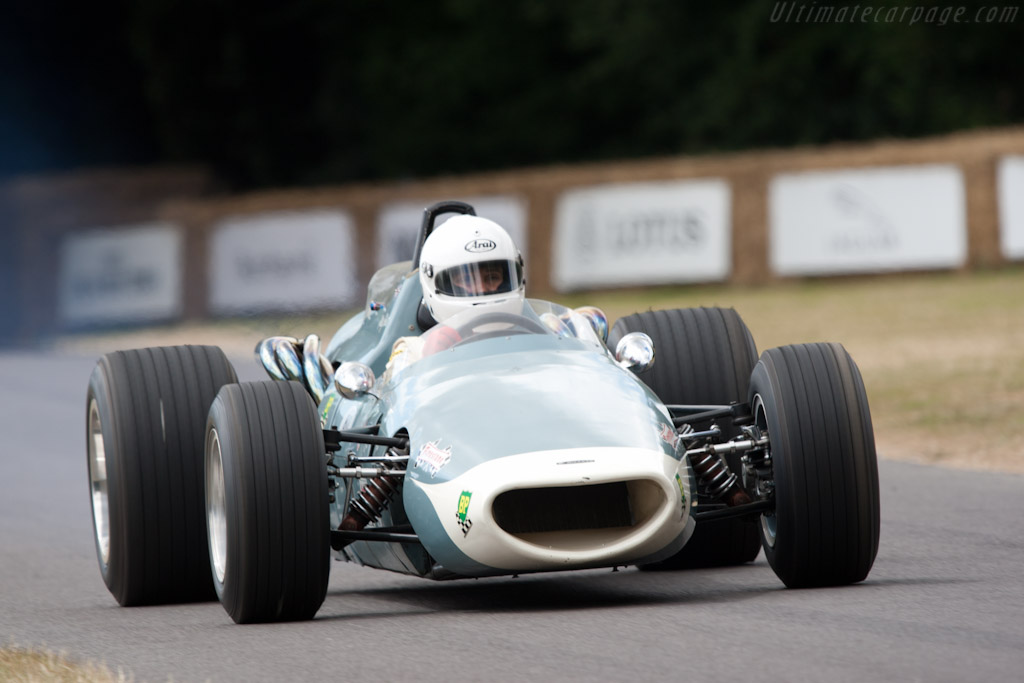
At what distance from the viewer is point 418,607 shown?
23.9 feet

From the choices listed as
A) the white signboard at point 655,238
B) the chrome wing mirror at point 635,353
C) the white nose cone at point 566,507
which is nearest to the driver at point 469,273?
the chrome wing mirror at point 635,353

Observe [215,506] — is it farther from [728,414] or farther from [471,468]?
[728,414]

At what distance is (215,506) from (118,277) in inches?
848

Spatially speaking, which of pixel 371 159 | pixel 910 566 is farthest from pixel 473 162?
pixel 910 566

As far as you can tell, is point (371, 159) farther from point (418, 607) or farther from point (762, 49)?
point (418, 607)

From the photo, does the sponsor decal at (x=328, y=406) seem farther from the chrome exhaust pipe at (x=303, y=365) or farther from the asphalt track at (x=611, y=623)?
the asphalt track at (x=611, y=623)

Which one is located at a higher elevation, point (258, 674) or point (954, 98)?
point (954, 98)

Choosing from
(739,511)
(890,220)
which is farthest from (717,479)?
(890,220)

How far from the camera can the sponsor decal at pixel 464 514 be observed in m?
6.31

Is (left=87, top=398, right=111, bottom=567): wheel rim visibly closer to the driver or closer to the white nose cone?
the driver

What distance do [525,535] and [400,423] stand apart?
0.83 meters

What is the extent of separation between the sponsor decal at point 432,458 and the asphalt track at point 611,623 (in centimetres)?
56

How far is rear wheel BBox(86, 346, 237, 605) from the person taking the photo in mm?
7664

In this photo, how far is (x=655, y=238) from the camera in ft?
83.6
